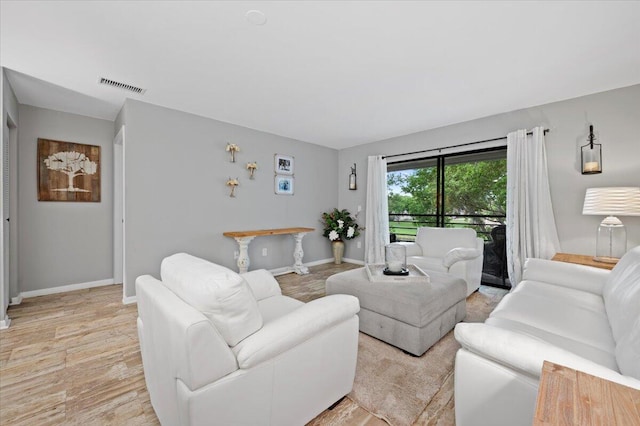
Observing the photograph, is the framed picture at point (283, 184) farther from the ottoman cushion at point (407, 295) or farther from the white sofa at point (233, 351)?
the white sofa at point (233, 351)

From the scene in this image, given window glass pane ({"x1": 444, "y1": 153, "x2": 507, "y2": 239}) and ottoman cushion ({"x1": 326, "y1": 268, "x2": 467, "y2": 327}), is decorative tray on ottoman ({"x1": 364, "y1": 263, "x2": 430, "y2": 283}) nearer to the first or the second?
ottoman cushion ({"x1": 326, "y1": 268, "x2": 467, "y2": 327})

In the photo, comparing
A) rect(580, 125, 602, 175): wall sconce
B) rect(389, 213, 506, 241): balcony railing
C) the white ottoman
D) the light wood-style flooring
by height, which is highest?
rect(580, 125, 602, 175): wall sconce

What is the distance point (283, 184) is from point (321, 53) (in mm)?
2763

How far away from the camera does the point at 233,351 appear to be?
44.9 inches

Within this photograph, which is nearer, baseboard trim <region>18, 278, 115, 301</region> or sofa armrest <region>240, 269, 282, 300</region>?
sofa armrest <region>240, 269, 282, 300</region>

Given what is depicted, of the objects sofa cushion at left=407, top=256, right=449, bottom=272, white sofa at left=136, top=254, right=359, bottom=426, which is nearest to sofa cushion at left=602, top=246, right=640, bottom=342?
white sofa at left=136, top=254, right=359, bottom=426

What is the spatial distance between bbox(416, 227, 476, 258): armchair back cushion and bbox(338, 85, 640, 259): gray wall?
3.22 feet

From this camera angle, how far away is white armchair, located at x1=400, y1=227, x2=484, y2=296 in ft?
10.7

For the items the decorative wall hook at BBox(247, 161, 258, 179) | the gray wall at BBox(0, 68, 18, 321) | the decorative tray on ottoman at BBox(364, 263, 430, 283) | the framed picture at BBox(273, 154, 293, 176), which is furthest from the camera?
the framed picture at BBox(273, 154, 293, 176)

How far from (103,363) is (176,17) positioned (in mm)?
2552

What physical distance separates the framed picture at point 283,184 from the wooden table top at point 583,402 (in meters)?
4.28

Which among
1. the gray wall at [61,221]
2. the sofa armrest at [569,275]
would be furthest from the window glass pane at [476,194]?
the gray wall at [61,221]

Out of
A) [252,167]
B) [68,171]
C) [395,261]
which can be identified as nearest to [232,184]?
[252,167]

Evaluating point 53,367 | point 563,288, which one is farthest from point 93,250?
point 563,288
